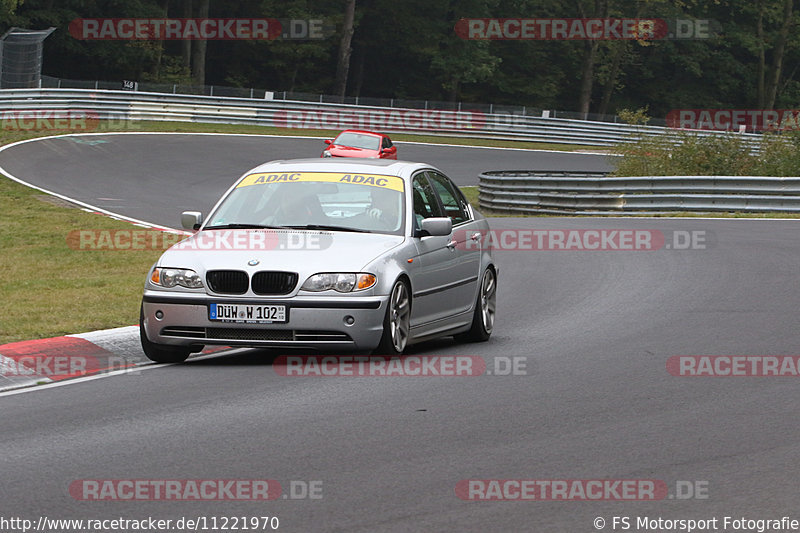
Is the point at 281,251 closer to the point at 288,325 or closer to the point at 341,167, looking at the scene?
the point at 288,325

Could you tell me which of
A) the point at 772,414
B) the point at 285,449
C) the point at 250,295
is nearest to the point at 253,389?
the point at 250,295

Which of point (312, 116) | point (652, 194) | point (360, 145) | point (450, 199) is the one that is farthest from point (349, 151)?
point (450, 199)

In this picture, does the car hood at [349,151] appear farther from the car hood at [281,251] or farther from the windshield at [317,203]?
the car hood at [281,251]

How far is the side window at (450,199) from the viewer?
38.3 feet

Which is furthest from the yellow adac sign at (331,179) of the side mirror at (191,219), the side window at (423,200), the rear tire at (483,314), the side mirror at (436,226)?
the rear tire at (483,314)

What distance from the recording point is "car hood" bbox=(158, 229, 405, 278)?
31.5 ft

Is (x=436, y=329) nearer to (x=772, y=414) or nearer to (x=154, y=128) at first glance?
(x=772, y=414)

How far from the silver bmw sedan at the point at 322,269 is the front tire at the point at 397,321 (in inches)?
0.4

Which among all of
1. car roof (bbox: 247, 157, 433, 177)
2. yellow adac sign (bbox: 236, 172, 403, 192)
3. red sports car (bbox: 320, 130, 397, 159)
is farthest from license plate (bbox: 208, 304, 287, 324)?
red sports car (bbox: 320, 130, 397, 159)

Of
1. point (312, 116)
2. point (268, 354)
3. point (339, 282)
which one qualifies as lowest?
point (312, 116)

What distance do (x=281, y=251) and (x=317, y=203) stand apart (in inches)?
38.4

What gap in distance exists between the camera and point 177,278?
973 centimetres

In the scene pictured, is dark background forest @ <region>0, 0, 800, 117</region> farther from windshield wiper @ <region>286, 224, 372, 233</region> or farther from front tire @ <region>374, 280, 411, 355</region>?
front tire @ <region>374, 280, 411, 355</region>

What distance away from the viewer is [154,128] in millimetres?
46625
